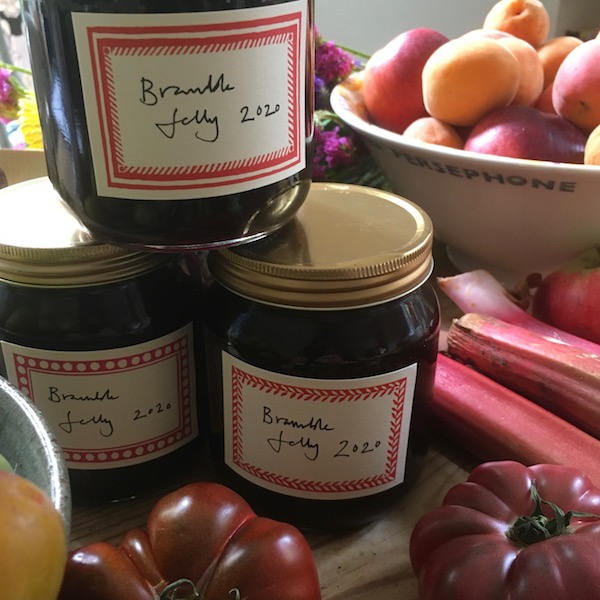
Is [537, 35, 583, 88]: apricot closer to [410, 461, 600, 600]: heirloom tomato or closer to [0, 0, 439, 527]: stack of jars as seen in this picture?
[0, 0, 439, 527]: stack of jars

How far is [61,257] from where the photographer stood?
1.48 ft

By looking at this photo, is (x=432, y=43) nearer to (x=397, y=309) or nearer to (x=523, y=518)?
(x=397, y=309)

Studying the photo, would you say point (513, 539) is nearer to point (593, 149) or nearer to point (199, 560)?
point (199, 560)

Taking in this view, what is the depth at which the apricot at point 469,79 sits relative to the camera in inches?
26.5

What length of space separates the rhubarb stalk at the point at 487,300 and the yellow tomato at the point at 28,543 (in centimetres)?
48

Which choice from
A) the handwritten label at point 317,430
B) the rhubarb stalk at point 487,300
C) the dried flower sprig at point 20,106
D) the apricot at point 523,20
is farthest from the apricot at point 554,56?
the dried flower sprig at point 20,106

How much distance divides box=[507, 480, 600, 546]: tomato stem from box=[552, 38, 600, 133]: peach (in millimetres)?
407

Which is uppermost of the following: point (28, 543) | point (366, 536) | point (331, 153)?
point (28, 543)

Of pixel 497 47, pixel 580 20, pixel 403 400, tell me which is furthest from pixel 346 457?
pixel 580 20

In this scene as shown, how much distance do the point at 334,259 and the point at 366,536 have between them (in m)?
0.20

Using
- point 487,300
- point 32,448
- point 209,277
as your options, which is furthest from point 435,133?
point 32,448

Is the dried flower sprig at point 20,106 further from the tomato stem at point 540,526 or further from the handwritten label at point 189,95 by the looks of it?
the tomato stem at point 540,526

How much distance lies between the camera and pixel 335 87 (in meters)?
0.83

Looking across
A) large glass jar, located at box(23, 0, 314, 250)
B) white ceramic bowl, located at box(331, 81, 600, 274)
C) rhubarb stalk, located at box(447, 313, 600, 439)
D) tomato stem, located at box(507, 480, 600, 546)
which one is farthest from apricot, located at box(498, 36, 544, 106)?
tomato stem, located at box(507, 480, 600, 546)
